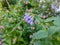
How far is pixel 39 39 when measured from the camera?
5.96ft

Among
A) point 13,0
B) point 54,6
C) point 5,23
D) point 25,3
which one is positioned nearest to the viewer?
point 5,23

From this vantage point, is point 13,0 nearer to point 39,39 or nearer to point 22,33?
point 22,33

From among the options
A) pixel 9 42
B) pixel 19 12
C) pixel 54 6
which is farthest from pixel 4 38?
pixel 54 6

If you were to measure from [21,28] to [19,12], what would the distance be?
2.16 ft

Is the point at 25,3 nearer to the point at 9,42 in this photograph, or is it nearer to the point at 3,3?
the point at 3,3

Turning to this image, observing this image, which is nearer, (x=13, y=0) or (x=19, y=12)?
(x=19, y=12)

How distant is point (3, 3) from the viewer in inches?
182

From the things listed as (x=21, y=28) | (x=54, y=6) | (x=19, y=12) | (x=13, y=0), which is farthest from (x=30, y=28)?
(x=13, y=0)

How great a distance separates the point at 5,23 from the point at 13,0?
1819 millimetres

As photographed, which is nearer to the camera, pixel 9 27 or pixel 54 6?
pixel 9 27

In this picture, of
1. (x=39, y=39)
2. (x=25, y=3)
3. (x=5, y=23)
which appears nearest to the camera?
(x=39, y=39)

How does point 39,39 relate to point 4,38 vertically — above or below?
above

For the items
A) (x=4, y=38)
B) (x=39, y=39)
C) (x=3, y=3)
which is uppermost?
(x=39, y=39)

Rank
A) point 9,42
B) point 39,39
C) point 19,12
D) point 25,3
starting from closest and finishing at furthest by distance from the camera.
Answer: point 39,39, point 9,42, point 19,12, point 25,3
